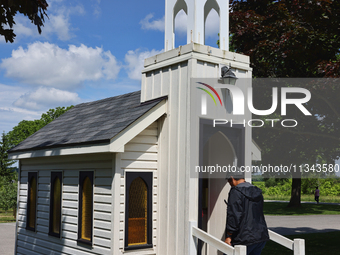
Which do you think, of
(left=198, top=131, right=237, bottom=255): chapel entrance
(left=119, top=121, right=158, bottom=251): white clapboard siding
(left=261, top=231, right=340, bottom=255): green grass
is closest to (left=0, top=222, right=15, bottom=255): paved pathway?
(left=119, top=121, right=158, bottom=251): white clapboard siding

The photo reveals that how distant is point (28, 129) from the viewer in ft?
190

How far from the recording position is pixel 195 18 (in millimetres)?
7938

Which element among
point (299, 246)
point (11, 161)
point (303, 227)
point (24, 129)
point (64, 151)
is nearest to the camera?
point (299, 246)

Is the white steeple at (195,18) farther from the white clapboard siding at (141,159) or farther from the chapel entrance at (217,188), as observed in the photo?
the chapel entrance at (217,188)

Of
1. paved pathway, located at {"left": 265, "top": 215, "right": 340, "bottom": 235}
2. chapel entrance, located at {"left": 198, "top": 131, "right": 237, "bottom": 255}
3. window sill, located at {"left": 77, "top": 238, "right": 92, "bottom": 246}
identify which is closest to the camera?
window sill, located at {"left": 77, "top": 238, "right": 92, "bottom": 246}

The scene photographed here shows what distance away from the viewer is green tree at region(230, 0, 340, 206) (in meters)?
11.7

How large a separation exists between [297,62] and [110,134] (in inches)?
327

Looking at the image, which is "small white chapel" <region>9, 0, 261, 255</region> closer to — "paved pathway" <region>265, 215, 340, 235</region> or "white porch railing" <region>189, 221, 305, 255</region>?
"white porch railing" <region>189, 221, 305, 255</region>

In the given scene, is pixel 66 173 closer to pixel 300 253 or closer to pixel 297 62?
pixel 300 253

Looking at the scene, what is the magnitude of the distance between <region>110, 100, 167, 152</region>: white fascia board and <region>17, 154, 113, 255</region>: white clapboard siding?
1.99 feet

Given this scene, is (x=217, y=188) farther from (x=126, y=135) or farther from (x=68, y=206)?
(x=68, y=206)

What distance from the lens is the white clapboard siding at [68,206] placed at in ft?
25.5

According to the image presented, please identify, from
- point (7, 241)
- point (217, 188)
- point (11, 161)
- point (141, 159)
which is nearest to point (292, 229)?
point (217, 188)

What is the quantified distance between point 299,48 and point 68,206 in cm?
798
